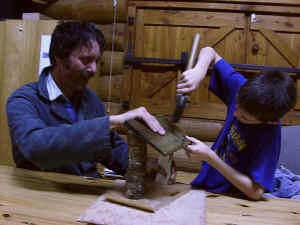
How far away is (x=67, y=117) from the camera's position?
1.67 m

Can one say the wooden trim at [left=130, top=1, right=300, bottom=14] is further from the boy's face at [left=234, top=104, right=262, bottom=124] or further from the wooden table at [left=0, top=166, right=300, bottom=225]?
the wooden table at [left=0, top=166, right=300, bottom=225]

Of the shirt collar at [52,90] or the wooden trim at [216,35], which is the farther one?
the wooden trim at [216,35]

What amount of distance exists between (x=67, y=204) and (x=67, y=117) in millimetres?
584

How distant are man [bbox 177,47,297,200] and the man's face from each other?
0.55 metres

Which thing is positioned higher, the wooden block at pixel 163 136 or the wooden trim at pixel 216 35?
the wooden trim at pixel 216 35

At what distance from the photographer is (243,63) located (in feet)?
13.9

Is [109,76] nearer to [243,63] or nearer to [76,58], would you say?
[243,63]

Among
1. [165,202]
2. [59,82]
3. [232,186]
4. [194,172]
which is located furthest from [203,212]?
[194,172]

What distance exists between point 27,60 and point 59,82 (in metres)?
2.18

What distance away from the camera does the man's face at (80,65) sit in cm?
166

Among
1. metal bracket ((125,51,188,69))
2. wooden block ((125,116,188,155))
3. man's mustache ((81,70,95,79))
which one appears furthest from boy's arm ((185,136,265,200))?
metal bracket ((125,51,188,69))

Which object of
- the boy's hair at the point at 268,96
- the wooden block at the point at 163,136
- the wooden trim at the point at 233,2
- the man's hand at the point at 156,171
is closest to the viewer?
the wooden block at the point at 163,136


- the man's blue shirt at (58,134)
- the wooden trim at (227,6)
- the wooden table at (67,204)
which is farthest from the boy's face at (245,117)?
the wooden trim at (227,6)

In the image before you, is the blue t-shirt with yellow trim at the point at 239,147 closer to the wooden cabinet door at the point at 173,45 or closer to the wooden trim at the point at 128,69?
the wooden cabinet door at the point at 173,45
